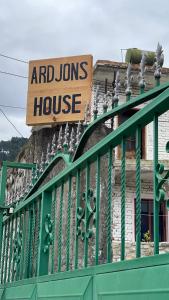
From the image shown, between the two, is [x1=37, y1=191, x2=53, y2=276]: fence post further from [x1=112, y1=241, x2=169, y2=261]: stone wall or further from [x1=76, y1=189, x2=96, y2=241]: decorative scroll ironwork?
[x1=112, y1=241, x2=169, y2=261]: stone wall

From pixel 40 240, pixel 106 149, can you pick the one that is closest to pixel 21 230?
pixel 40 240

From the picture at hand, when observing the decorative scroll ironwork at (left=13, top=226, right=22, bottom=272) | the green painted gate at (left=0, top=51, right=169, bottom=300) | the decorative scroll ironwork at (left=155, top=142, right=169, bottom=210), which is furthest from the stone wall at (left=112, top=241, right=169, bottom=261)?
the decorative scroll ironwork at (left=155, top=142, right=169, bottom=210)

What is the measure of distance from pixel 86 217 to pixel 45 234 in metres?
0.85

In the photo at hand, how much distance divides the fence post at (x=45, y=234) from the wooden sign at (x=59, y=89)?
6.74 metres

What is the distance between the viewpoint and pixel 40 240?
292 centimetres

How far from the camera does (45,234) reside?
9.64ft

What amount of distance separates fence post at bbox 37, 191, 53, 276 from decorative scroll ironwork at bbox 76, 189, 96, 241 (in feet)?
1.91

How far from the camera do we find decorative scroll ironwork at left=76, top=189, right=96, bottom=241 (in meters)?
2.12

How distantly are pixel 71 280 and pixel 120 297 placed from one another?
1.77 ft

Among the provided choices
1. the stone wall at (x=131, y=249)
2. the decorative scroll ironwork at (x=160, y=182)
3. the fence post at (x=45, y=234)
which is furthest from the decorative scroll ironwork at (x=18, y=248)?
the stone wall at (x=131, y=249)

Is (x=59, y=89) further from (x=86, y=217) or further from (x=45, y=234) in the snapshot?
(x=86, y=217)

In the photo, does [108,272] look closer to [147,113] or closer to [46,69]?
[147,113]

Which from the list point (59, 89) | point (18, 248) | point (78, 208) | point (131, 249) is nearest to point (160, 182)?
point (78, 208)

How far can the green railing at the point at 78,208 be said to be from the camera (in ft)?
5.59
